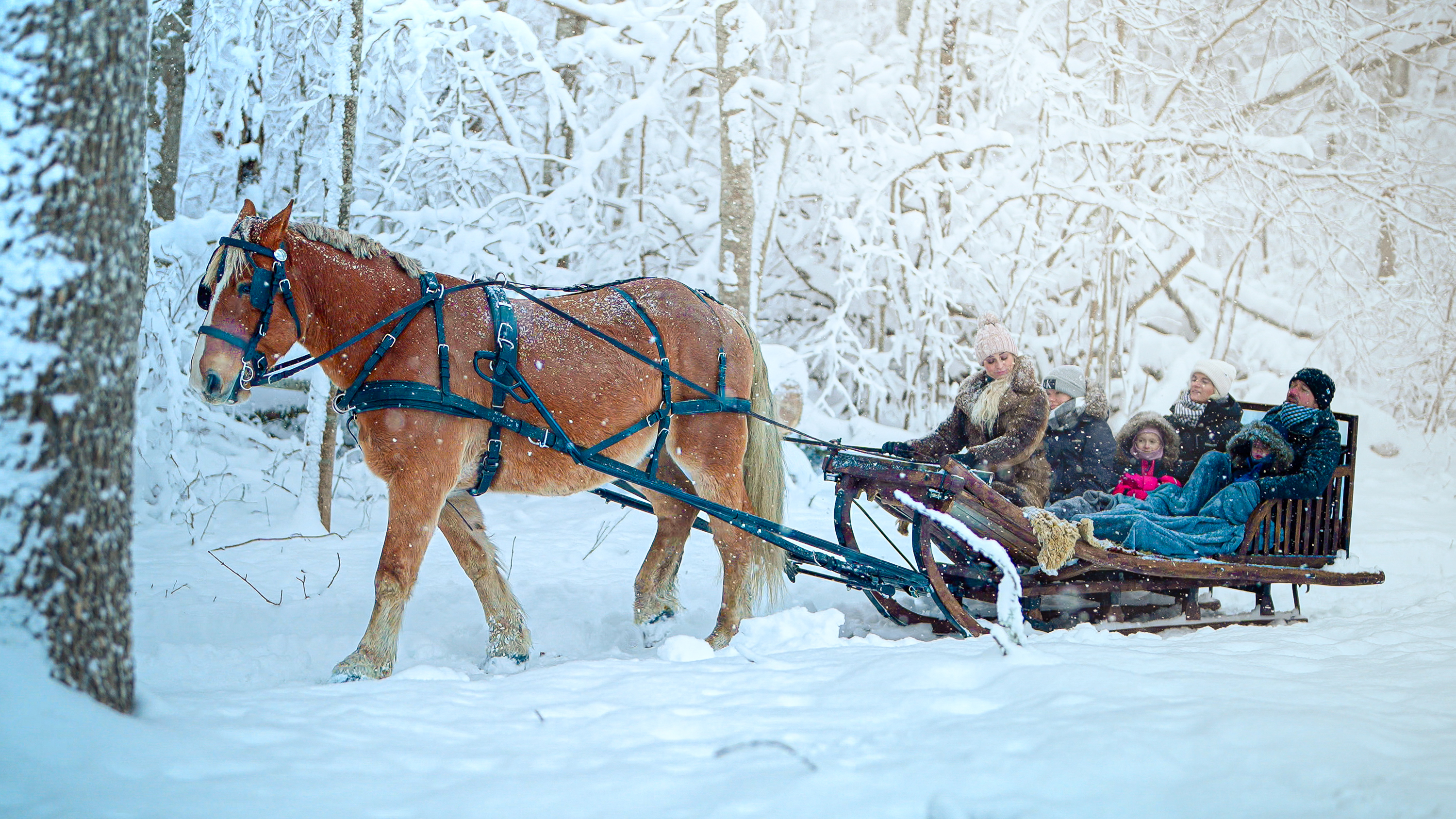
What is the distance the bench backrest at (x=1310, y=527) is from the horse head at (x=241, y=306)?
14.5 feet

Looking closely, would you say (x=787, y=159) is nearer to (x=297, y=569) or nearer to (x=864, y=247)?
(x=864, y=247)

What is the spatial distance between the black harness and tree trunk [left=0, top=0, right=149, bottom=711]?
1151 mm

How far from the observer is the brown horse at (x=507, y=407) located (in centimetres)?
332

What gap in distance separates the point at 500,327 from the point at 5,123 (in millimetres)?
1817

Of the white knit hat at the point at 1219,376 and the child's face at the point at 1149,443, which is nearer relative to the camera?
the child's face at the point at 1149,443

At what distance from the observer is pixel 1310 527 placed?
14.2 feet

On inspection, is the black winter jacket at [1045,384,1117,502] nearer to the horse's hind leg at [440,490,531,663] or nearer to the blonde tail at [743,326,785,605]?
the blonde tail at [743,326,785,605]

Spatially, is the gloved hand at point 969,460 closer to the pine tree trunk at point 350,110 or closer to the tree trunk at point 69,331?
the tree trunk at point 69,331

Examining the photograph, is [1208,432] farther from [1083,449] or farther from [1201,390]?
[1083,449]

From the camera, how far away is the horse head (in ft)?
10.5

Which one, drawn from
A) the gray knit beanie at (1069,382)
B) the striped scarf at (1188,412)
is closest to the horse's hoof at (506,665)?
the gray knit beanie at (1069,382)

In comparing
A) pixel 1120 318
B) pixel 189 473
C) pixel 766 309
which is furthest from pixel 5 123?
pixel 1120 318

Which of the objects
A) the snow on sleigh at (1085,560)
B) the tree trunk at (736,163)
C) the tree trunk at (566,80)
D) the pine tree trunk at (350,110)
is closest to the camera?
the snow on sleigh at (1085,560)

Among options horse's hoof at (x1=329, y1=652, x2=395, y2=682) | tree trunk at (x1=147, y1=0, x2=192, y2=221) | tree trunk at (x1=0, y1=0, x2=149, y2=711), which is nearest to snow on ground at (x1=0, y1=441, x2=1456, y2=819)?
tree trunk at (x1=0, y1=0, x2=149, y2=711)
